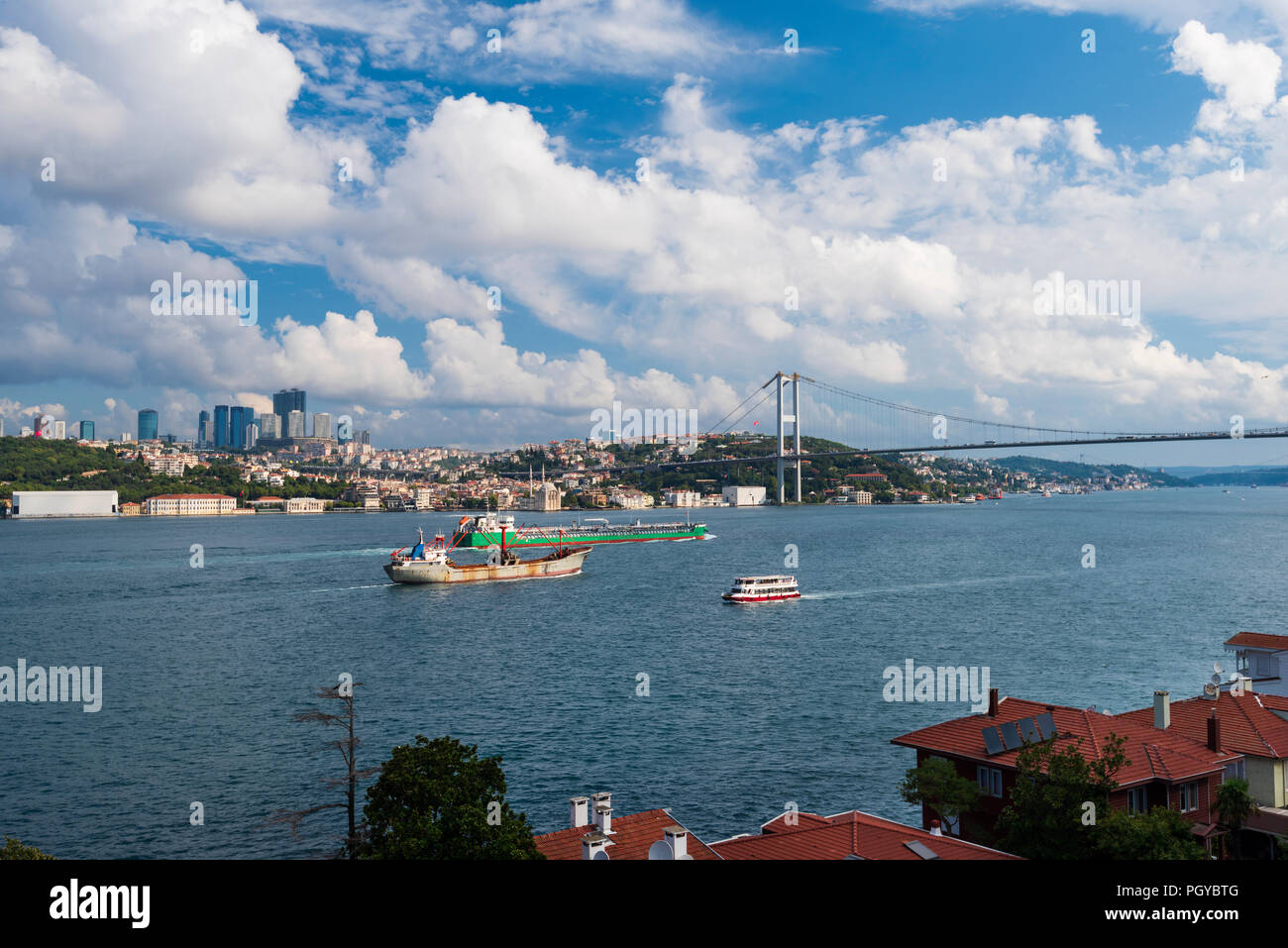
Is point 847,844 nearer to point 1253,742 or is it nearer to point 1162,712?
point 1162,712

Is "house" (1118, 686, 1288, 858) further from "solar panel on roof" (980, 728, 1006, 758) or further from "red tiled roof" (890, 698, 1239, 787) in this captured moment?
"solar panel on roof" (980, 728, 1006, 758)

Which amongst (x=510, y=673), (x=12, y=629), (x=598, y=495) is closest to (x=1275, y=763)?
(x=510, y=673)

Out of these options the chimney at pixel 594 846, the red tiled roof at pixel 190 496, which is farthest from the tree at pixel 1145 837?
the red tiled roof at pixel 190 496

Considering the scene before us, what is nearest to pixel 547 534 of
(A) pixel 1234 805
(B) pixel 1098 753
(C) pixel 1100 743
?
(C) pixel 1100 743
